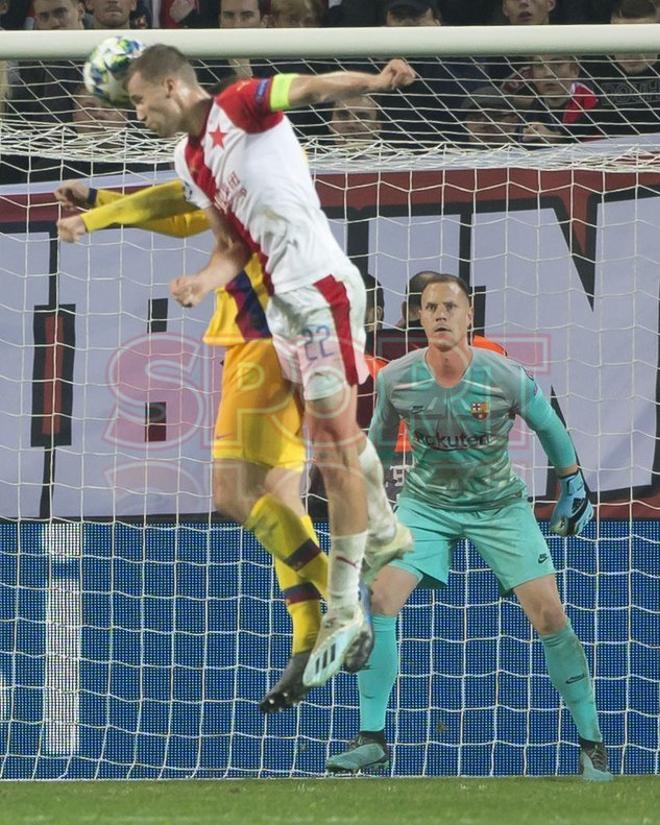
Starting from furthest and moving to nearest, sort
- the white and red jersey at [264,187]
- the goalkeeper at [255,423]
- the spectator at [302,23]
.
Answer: the spectator at [302,23] < the goalkeeper at [255,423] < the white and red jersey at [264,187]

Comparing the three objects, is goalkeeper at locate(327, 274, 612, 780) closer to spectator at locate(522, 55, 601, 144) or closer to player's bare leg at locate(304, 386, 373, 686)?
spectator at locate(522, 55, 601, 144)

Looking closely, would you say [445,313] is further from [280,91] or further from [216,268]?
[280,91]

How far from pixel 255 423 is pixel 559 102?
3014mm

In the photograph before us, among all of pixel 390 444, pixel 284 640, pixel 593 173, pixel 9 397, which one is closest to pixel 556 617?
pixel 390 444

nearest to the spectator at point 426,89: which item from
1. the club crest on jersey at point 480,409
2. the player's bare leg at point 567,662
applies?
the club crest on jersey at point 480,409

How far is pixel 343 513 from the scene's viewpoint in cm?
548

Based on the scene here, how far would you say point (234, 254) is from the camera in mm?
5418

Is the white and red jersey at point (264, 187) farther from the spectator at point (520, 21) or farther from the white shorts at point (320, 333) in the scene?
the spectator at point (520, 21)

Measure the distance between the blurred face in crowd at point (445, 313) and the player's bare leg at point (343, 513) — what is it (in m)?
1.59

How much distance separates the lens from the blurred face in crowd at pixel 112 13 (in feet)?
28.4

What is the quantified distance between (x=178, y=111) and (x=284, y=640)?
341 cm

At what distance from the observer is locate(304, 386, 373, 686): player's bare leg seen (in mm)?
5449

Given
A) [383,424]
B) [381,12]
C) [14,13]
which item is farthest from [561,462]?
[14,13]

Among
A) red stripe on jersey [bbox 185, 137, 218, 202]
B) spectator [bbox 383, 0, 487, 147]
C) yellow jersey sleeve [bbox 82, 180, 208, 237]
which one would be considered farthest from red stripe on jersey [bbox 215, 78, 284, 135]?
spectator [bbox 383, 0, 487, 147]
